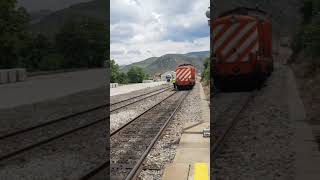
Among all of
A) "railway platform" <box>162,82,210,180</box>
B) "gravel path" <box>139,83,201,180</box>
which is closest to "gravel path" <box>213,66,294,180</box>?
"railway platform" <box>162,82,210,180</box>

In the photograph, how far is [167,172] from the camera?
25.2ft

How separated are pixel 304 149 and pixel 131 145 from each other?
12.4ft

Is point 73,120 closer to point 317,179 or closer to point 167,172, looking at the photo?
point 167,172

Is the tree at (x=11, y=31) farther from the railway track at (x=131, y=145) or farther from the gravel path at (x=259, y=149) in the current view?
the gravel path at (x=259, y=149)

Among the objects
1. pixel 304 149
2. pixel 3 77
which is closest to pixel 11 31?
pixel 3 77

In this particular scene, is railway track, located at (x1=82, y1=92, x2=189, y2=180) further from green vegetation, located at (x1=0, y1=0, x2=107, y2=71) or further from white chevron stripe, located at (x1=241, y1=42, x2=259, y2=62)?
green vegetation, located at (x1=0, y1=0, x2=107, y2=71)

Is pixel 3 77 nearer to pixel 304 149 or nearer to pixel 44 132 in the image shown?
pixel 44 132

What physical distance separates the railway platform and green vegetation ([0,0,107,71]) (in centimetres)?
3538

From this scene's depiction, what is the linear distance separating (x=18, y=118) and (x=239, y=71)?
8518 mm

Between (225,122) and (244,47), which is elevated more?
(244,47)

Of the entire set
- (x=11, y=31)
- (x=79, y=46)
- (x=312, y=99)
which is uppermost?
(x=11, y=31)

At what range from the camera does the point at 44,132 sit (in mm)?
12211

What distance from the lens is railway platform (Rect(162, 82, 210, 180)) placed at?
742 centimetres

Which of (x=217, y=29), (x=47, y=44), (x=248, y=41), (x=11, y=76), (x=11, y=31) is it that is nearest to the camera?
(x=248, y=41)
